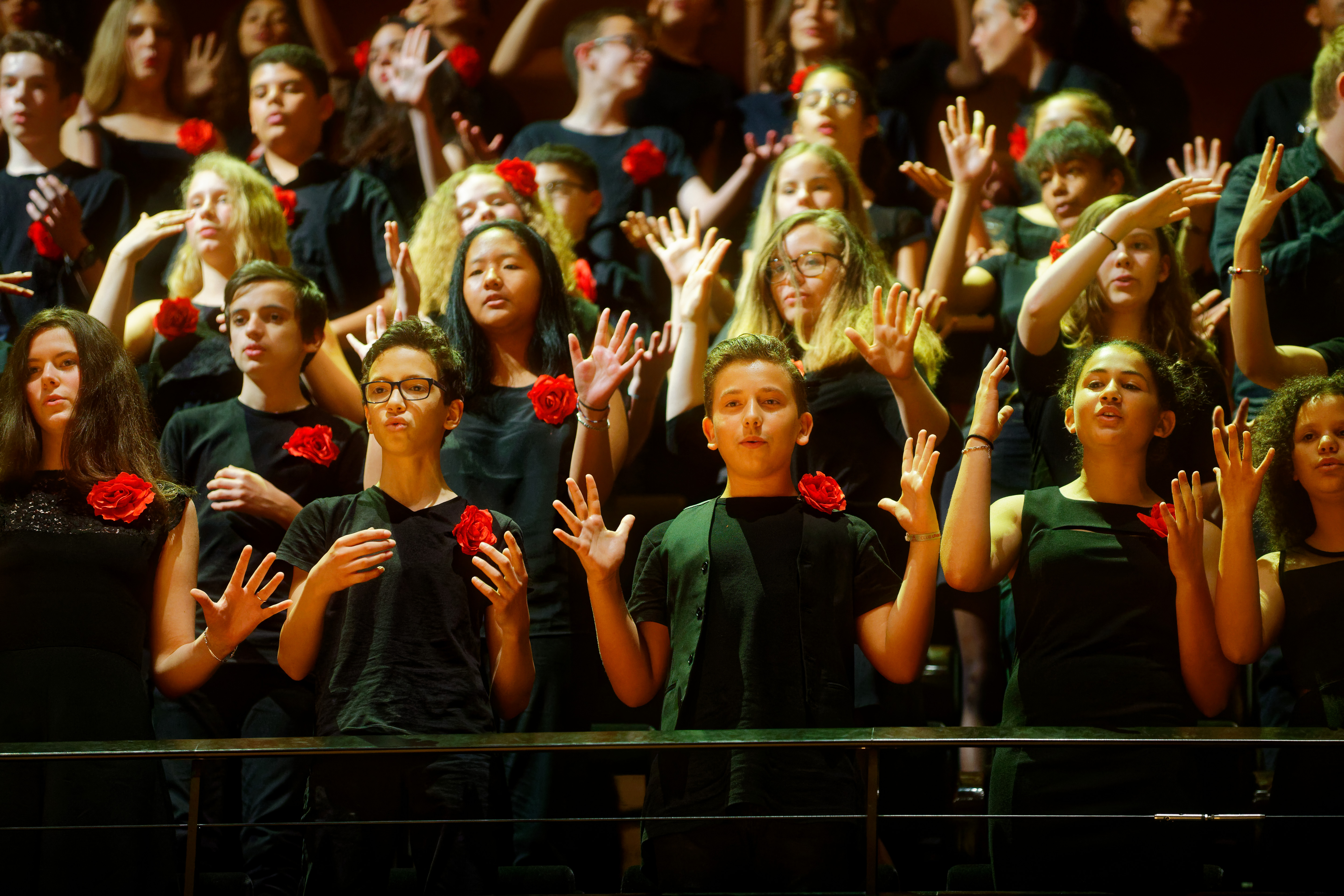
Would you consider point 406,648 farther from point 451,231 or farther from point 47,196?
point 47,196

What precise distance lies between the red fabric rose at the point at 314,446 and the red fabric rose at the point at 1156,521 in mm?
1663

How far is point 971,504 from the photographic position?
2.48 meters

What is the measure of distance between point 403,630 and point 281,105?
2.23 meters

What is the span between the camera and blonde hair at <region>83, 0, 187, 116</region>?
460 centimetres

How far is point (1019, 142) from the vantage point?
406 centimetres

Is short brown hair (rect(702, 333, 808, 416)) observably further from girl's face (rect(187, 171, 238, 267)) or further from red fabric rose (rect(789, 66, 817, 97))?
red fabric rose (rect(789, 66, 817, 97))

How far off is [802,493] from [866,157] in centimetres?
197

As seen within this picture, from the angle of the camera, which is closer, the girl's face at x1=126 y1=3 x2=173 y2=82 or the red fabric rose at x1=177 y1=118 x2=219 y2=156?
the red fabric rose at x1=177 y1=118 x2=219 y2=156

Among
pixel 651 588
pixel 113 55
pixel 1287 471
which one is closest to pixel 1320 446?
pixel 1287 471

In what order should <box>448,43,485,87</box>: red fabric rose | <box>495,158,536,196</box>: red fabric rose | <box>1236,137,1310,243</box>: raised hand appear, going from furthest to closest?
<box>448,43,485,87</box>: red fabric rose
<box>495,158,536,196</box>: red fabric rose
<box>1236,137,1310,243</box>: raised hand

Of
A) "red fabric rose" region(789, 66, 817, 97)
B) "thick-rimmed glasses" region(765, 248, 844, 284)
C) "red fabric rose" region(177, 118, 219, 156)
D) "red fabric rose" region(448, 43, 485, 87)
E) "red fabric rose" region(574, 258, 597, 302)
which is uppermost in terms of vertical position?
"red fabric rose" region(448, 43, 485, 87)

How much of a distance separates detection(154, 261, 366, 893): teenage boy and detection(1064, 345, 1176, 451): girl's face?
59.7 inches

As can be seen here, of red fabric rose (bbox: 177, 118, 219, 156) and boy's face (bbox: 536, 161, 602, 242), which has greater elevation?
red fabric rose (bbox: 177, 118, 219, 156)

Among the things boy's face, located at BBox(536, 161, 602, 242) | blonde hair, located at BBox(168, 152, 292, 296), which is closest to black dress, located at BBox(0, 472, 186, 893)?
blonde hair, located at BBox(168, 152, 292, 296)
